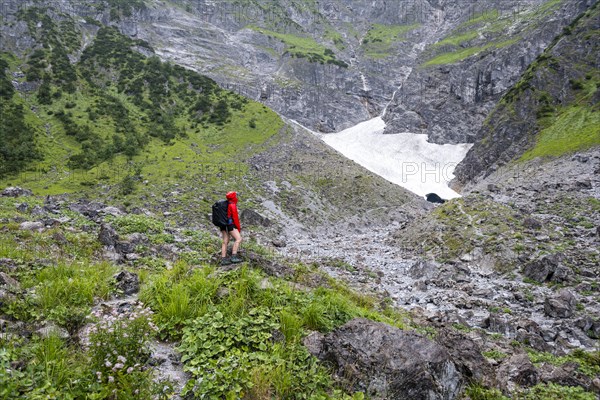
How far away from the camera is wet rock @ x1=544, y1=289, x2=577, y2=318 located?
11609 mm

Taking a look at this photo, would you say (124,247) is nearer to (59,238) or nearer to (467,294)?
(59,238)

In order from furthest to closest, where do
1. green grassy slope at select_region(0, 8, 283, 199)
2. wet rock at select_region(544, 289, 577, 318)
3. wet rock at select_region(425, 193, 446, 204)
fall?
1. wet rock at select_region(425, 193, 446, 204)
2. green grassy slope at select_region(0, 8, 283, 199)
3. wet rock at select_region(544, 289, 577, 318)

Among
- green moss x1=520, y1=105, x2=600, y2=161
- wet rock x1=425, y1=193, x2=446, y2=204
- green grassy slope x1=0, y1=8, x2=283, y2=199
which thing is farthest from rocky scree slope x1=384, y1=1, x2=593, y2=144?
green grassy slope x1=0, y1=8, x2=283, y2=199

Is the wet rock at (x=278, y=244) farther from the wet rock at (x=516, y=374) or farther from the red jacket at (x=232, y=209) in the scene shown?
the wet rock at (x=516, y=374)

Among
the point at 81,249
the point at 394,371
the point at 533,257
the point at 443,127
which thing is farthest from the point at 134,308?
the point at 443,127

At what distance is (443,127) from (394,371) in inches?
3702

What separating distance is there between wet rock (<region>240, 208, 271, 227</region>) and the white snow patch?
46610 mm

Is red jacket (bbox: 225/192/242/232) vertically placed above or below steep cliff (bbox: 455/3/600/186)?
below

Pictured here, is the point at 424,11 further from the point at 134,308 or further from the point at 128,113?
the point at 134,308

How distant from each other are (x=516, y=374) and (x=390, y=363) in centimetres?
321

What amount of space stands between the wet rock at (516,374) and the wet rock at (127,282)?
290 inches

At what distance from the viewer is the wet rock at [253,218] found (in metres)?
29.7

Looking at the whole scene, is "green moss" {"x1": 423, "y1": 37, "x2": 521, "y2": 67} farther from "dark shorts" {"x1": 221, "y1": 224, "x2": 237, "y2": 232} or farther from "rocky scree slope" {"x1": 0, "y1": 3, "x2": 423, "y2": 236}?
"dark shorts" {"x1": 221, "y1": 224, "x2": 237, "y2": 232}

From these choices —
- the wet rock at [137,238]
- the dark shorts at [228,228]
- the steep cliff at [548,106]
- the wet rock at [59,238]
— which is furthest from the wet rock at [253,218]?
the steep cliff at [548,106]
